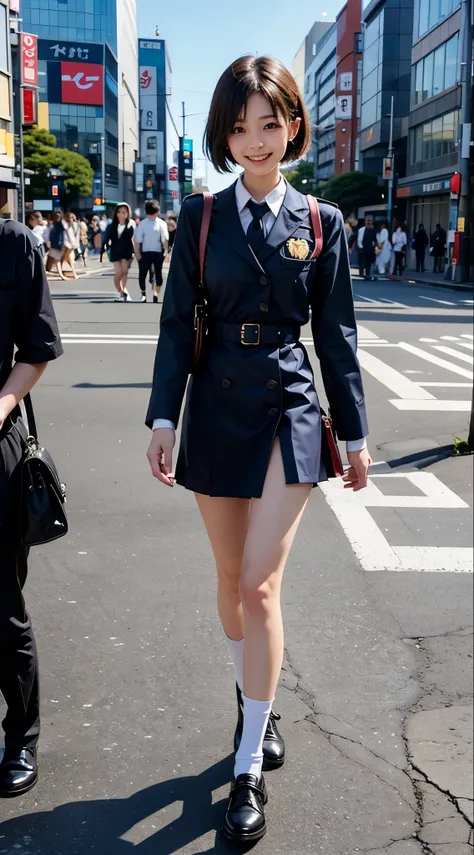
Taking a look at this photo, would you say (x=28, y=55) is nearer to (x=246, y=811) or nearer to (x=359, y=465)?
(x=359, y=465)

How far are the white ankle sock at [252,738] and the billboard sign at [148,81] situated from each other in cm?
169

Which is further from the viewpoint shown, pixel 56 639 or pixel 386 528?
pixel 386 528

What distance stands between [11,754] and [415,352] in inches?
431

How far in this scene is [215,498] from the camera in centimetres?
274

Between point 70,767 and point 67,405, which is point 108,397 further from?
point 70,767

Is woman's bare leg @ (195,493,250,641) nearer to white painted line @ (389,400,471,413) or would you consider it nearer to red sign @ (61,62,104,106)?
red sign @ (61,62,104,106)

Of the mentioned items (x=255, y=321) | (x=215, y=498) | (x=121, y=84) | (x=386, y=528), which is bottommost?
(x=386, y=528)

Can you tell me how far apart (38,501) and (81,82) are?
4.26 feet

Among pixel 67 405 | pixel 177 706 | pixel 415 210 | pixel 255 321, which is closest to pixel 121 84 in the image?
pixel 255 321

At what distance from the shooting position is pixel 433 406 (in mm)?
9383

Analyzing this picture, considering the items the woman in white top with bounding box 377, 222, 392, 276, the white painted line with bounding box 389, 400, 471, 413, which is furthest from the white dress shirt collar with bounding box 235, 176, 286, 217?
the woman in white top with bounding box 377, 222, 392, 276

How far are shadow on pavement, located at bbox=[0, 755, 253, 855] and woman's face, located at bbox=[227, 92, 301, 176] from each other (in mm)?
1688

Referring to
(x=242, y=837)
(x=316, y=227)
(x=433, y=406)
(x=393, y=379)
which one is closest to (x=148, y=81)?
(x=316, y=227)

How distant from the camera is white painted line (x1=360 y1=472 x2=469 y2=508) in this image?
19.9 feet
